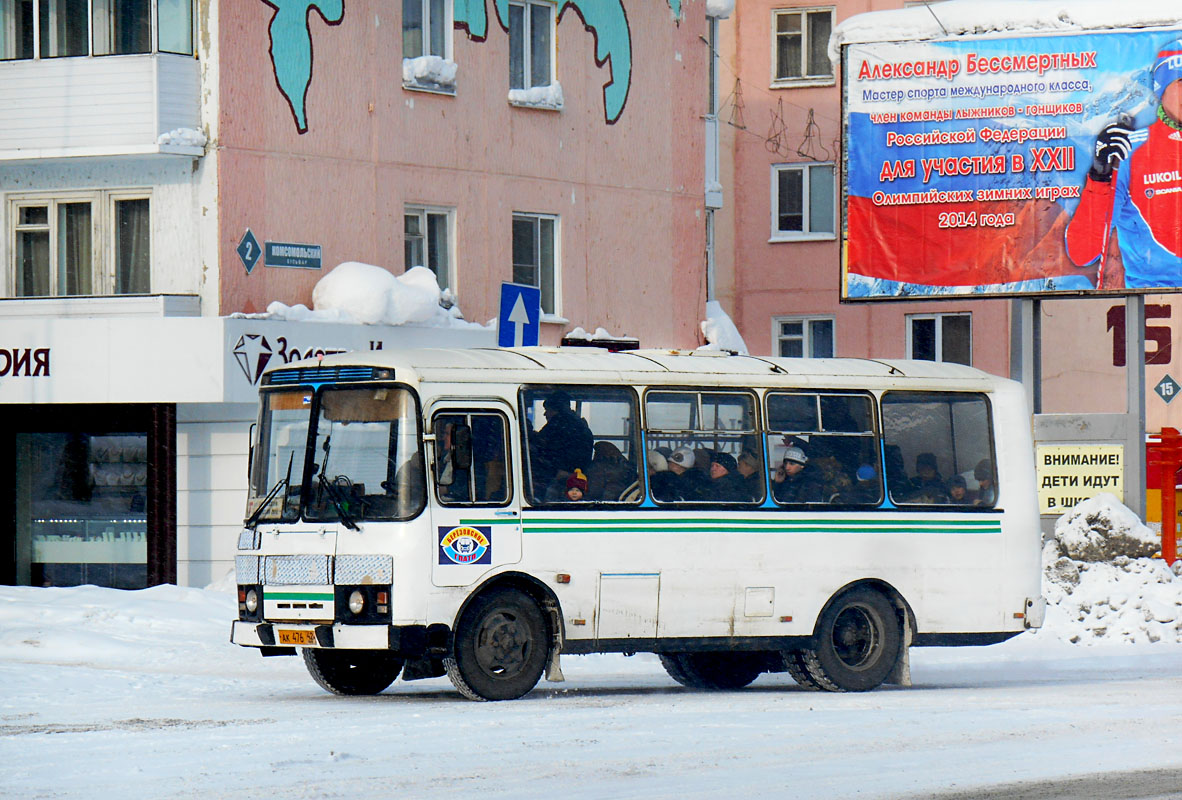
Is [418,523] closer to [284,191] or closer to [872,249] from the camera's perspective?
[284,191]

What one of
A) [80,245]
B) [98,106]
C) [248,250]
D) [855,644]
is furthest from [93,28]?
[855,644]

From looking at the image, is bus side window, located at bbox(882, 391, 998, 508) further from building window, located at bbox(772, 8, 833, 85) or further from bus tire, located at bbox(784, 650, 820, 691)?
building window, located at bbox(772, 8, 833, 85)

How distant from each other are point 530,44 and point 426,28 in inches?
82.5

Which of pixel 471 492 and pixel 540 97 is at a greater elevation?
pixel 540 97

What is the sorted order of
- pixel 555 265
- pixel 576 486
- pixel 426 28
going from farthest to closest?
pixel 555 265 < pixel 426 28 < pixel 576 486

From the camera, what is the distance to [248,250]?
26.5 m

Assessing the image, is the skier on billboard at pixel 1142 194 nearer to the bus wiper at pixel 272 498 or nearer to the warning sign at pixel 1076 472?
the warning sign at pixel 1076 472

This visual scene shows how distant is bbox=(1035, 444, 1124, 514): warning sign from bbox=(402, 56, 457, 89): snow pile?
362 inches

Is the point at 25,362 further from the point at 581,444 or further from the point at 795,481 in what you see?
the point at 795,481

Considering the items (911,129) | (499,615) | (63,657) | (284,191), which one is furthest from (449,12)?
(499,615)

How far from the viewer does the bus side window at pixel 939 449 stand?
56.8ft

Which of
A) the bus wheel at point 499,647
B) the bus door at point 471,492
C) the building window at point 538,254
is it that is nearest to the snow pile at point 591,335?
the building window at point 538,254

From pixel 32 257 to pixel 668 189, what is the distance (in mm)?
9966

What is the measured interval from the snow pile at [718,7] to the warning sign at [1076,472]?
12038 mm
